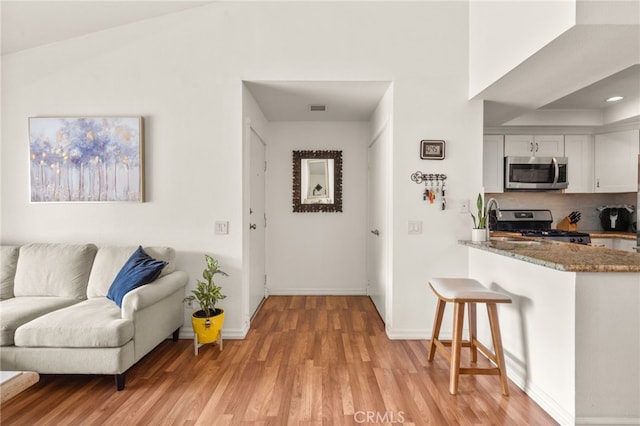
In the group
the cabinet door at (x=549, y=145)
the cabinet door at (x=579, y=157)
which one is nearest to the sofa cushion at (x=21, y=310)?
the cabinet door at (x=549, y=145)

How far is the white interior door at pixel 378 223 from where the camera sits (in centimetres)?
326

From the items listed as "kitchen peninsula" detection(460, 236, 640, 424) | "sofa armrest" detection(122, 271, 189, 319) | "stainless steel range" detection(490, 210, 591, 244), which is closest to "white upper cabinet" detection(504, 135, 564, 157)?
"stainless steel range" detection(490, 210, 591, 244)

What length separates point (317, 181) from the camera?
438 centimetres

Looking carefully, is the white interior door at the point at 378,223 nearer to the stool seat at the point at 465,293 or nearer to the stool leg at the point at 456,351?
the stool seat at the point at 465,293

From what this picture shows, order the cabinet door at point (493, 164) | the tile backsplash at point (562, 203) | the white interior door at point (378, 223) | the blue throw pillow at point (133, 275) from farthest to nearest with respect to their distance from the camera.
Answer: the tile backsplash at point (562, 203) → the cabinet door at point (493, 164) → the white interior door at point (378, 223) → the blue throw pillow at point (133, 275)

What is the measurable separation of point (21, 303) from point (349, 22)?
348 cm

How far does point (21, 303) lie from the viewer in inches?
98.6

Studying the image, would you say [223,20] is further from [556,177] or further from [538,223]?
[538,223]

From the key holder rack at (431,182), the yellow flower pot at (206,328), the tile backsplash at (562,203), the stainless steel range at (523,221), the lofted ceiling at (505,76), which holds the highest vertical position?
the lofted ceiling at (505,76)

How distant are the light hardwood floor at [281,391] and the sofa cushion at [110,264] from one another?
0.65 metres

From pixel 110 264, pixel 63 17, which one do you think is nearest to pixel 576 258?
pixel 110 264

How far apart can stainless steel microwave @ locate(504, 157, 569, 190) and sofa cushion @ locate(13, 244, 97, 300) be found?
4.55 meters

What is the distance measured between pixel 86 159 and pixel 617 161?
5.79m

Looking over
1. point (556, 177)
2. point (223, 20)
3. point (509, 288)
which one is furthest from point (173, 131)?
point (556, 177)
